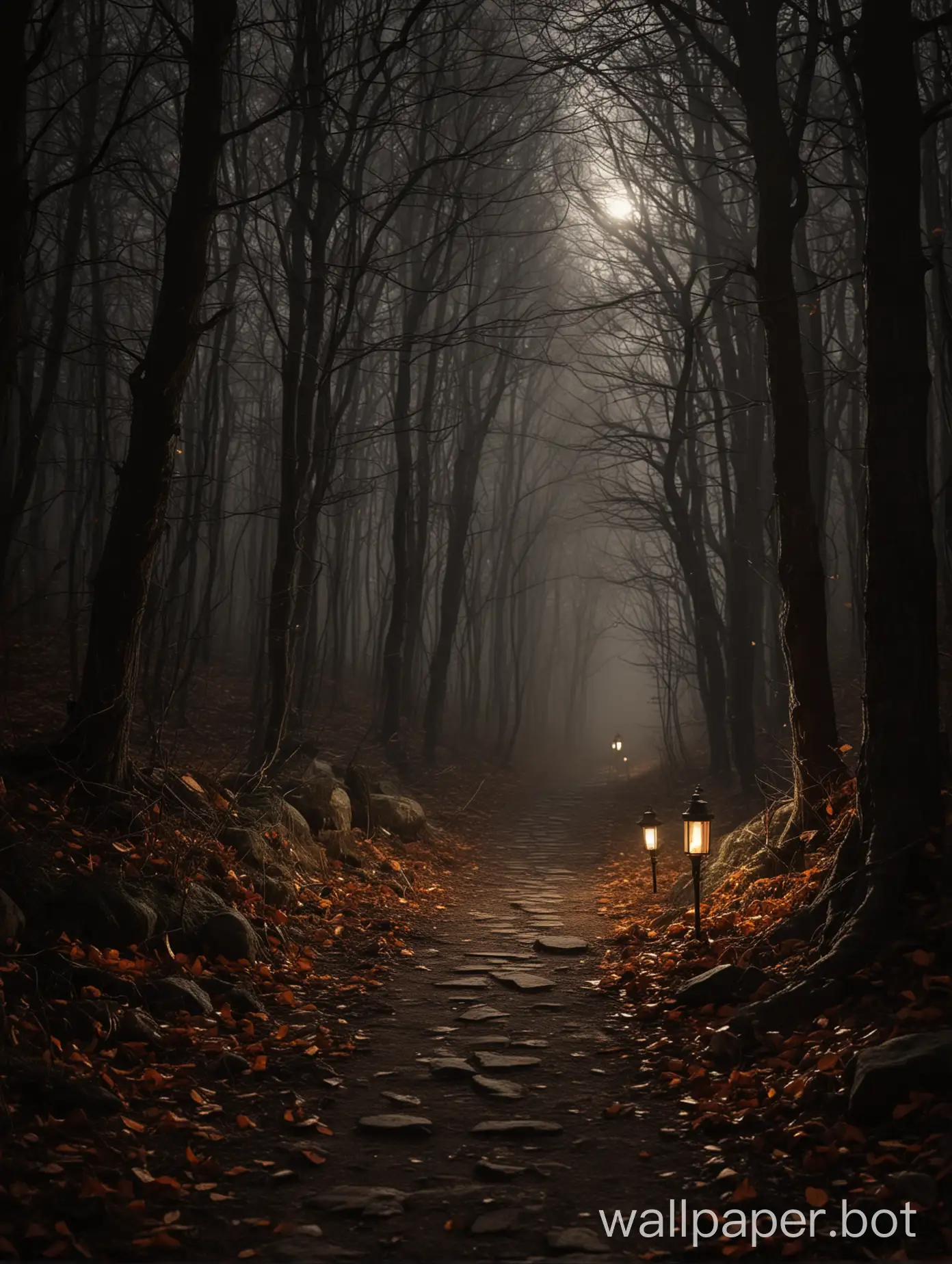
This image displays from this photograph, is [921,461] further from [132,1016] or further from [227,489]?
[227,489]

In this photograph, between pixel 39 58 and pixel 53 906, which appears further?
pixel 39 58

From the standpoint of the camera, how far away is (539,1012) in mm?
6344

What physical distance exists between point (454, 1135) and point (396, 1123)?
295 millimetres

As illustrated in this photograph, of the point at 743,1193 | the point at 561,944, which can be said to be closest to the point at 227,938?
the point at 561,944

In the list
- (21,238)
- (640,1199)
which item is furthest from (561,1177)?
(21,238)

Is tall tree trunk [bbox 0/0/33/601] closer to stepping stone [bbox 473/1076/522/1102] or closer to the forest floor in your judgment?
the forest floor

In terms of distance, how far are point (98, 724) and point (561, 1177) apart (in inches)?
196

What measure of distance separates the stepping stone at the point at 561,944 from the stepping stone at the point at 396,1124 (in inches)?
145

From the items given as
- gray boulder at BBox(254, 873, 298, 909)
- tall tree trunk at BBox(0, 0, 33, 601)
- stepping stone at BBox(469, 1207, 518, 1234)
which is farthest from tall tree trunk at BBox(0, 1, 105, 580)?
stepping stone at BBox(469, 1207, 518, 1234)

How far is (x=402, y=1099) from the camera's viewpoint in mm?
4770

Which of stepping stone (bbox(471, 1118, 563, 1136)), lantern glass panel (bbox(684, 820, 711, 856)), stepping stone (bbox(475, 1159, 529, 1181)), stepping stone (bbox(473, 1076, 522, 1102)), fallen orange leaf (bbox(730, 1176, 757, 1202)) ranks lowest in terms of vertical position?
stepping stone (bbox(473, 1076, 522, 1102))

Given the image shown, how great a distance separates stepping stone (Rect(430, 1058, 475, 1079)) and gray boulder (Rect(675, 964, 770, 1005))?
1.58 m

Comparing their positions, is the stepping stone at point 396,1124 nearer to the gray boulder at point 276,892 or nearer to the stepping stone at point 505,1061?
the stepping stone at point 505,1061

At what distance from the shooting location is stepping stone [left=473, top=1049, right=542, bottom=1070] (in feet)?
17.3
